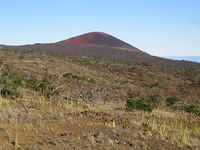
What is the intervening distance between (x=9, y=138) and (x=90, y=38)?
276 feet

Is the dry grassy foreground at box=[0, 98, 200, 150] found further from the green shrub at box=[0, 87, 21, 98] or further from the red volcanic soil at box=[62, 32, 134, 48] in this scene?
the red volcanic soil at box=[62, 32, 134, 48]

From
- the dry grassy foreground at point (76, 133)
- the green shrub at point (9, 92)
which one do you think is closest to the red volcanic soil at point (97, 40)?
the green shrub at point (9, 92)

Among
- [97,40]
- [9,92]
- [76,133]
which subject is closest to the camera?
[76,133]

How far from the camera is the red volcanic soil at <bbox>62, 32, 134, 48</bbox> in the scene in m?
82.7

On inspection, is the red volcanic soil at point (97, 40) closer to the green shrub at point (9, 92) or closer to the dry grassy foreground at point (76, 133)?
the green shrub at point (9, 92)

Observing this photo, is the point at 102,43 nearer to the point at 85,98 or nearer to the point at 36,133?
the point at 85,98

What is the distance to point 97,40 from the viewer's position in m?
84.9

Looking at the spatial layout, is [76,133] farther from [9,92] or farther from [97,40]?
[97,40]

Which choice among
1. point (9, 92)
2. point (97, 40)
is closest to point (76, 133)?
point (9, 92)

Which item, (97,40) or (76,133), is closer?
(76,133)

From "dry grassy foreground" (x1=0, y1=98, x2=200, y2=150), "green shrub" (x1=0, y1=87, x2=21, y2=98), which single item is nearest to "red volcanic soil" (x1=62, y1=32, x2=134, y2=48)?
"green shrub" (x1=0, y1=87, x2=21, y2=98)

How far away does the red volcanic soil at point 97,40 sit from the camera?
82.7 metres

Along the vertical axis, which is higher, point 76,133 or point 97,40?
point 97,40

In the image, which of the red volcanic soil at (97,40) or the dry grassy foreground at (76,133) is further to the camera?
the red volcanic soil at (97,40)
